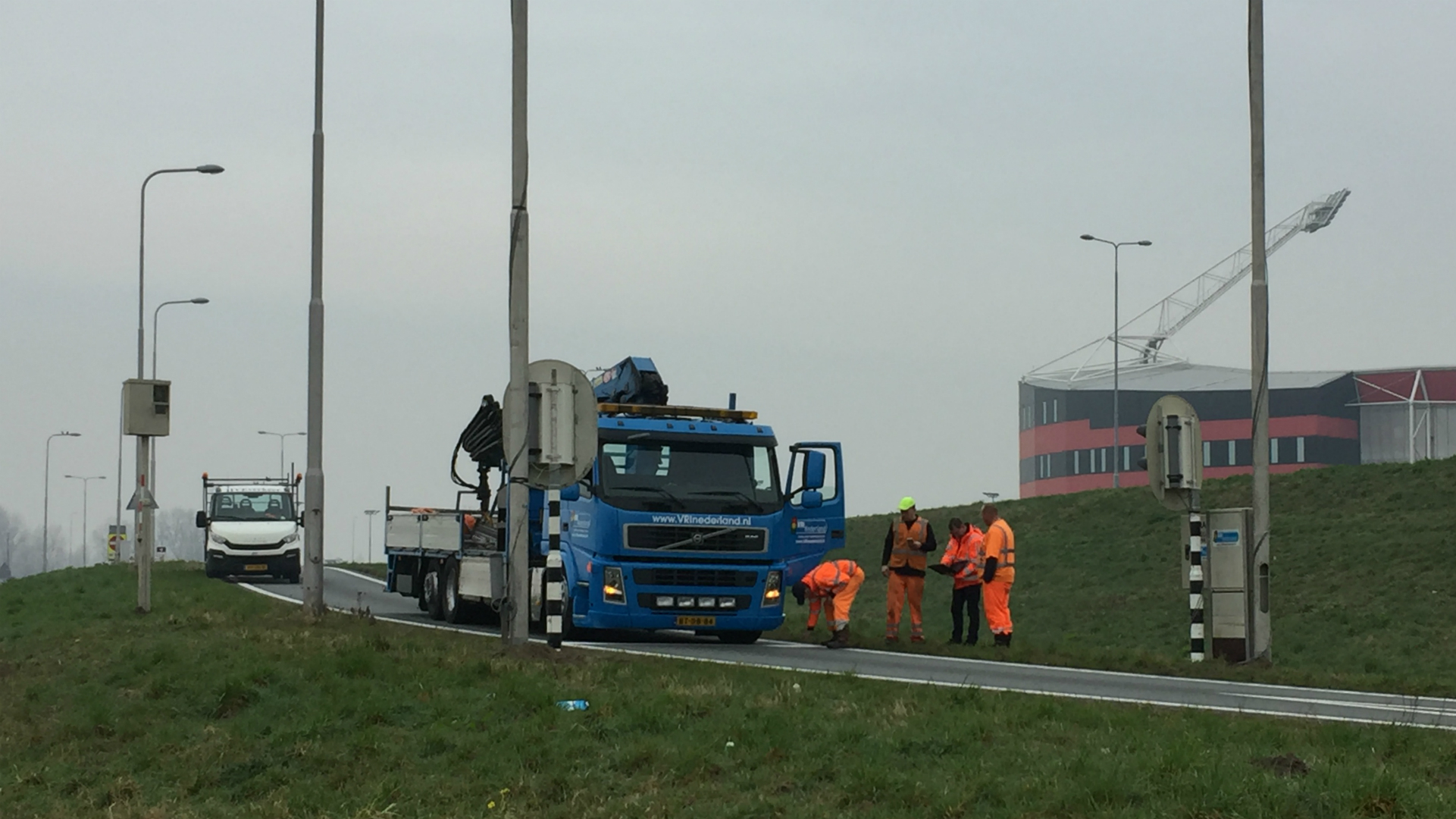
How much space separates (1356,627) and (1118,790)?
81.1 feet

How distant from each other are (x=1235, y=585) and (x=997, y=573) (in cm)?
263

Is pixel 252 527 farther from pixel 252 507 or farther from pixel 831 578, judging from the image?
pixel 831 578

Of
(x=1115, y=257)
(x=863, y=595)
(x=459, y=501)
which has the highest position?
(x=1115, y=257)

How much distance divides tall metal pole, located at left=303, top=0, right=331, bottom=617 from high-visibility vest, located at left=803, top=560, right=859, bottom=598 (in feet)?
20.0

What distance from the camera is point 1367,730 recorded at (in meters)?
10.2

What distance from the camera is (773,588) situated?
20094 mm

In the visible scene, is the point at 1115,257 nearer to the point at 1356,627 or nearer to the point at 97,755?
the point at 1356,627

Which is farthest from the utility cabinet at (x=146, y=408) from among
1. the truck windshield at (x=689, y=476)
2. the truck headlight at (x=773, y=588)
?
the truck headlight at (x=773, y=588)

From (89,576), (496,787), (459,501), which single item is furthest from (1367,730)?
(89,576)

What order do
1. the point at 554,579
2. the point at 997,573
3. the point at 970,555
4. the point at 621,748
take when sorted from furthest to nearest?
the point at 970,555 → the point at 997,573 → the point at 554,579 → the point at 621,748

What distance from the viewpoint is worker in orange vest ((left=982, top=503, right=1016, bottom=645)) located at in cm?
1991

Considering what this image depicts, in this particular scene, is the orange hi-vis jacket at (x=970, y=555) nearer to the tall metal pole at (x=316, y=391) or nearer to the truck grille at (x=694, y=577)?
the truck grille at (x=694, y=577)

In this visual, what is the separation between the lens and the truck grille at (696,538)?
759 inches

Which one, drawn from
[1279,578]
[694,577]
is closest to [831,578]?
[694,577]
